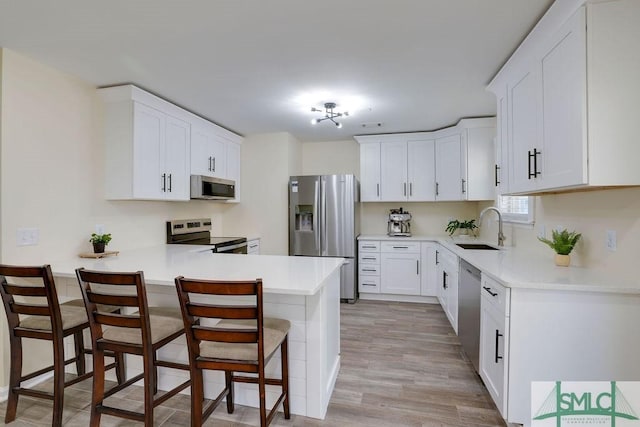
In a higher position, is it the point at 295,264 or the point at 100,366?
the point at 295,264

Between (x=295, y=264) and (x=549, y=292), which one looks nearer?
(x=549, y=292)

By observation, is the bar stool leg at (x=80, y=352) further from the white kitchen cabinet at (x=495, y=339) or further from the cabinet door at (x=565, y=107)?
the cabinet door at (x=565, y=107)

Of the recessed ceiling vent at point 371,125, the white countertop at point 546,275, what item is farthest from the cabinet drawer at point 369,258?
the white countertop at point 546,275

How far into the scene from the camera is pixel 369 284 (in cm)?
440

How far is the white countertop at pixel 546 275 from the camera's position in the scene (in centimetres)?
160

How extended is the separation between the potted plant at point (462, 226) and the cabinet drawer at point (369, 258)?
3.58 feet

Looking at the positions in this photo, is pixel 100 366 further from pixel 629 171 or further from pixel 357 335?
pixel 629 171

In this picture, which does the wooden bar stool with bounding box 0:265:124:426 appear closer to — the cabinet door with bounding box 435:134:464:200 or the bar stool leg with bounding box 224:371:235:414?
the bar stool leg with bounding box 224:371:235:414

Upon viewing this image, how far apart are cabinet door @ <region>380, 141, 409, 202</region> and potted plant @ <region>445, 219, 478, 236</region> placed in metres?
0.75

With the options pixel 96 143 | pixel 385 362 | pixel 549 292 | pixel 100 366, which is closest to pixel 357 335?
pixel 385 362

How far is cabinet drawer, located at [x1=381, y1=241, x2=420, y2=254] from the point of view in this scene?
4.25 metres

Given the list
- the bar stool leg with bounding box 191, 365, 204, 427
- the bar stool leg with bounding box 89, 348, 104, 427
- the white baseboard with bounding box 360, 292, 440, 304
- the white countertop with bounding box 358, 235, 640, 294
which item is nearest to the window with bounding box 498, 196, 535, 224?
the white countertop with bounding box 358, 235, 640, 294

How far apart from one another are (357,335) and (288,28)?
2.79m

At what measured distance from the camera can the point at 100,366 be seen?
1692mm
